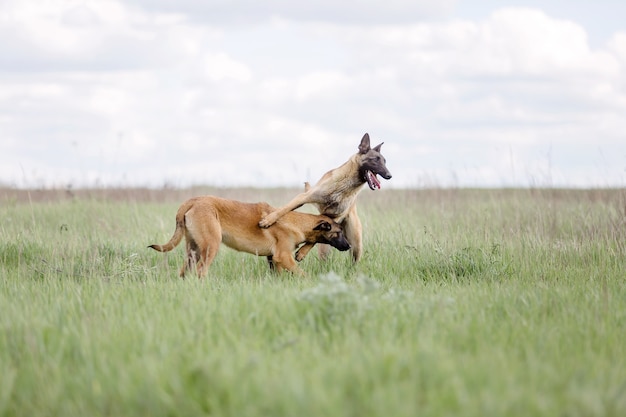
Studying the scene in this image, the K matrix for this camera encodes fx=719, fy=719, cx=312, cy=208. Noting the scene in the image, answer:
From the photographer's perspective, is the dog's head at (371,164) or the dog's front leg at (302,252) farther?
the dog's head at (371,164)

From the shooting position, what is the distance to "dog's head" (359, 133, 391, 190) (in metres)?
9.43

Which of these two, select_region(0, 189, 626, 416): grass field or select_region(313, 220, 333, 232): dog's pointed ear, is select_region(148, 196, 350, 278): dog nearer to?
select_region(313, 220, 333, 232): dog's pointed ear

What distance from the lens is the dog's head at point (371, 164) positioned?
943 cm

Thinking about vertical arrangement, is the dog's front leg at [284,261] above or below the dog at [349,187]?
below

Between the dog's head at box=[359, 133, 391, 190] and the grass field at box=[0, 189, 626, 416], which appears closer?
the grass field at box=[0, 189, 626, 416]

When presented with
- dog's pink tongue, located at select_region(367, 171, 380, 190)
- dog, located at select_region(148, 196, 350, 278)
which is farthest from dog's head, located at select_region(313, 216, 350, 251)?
dog's pink tongue, located at select_region(367, 171, 380, 190)

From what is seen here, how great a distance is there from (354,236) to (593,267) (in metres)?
3.03

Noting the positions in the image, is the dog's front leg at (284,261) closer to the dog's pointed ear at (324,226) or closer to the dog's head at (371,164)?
the dog's pointed ear at (324,226)

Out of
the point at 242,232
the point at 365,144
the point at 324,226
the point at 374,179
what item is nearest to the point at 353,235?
the point at 324,226

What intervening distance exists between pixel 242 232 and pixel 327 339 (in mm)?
3901

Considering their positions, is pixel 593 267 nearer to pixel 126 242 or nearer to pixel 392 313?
pixel 392 313

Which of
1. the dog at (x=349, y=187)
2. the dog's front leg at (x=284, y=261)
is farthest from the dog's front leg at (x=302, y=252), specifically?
the dog at (x=349, y=187)

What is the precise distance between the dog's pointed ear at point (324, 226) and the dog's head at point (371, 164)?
31.7 inches

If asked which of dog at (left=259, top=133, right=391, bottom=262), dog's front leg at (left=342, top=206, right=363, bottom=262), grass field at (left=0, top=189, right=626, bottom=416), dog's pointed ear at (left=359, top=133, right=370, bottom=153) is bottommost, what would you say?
grass field at (left=0, top=189, right=626, bottom=416)
